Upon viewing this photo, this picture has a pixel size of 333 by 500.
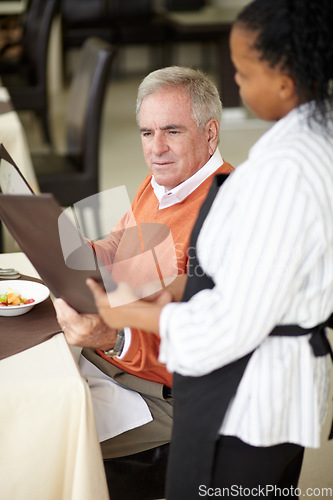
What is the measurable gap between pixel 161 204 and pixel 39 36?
3.90 metres

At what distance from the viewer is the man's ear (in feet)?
4.98

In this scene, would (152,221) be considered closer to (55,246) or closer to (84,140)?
(55,246)

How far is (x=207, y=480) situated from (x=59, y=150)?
15.2 ft

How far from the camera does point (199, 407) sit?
1.05m

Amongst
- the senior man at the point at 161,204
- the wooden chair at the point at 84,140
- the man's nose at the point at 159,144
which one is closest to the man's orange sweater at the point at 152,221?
the senior man at the point at 161,204

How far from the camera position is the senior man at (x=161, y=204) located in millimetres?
1465

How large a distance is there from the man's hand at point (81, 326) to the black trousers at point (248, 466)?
300 mm

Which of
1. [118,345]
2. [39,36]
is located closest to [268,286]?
[118,345]

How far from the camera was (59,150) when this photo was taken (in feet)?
17.9

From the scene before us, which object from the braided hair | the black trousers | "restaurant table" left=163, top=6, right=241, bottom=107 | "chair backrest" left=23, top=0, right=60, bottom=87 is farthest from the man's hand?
"restaurant table" left=163, top=6, right=241, bottom=107

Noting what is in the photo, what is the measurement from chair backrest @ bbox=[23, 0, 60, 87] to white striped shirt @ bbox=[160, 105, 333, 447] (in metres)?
4.36

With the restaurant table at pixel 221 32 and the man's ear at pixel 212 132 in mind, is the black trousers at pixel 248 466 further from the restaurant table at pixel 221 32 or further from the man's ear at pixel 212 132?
the restaurant table at pixel 221 32

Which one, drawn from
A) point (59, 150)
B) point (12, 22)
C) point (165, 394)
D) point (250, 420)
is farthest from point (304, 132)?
point (12, 22)

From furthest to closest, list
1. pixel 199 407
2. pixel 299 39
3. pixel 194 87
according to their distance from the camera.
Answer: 1. pixel 194 87
2. pixel 199 407
3. pixel 299 39
